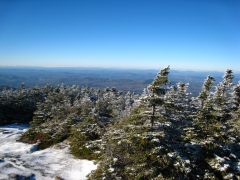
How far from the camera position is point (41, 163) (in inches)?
1515

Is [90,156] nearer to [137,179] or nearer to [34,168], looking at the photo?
[34,168]

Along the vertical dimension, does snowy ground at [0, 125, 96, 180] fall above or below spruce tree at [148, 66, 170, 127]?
below

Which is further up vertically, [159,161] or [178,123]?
[178,123]

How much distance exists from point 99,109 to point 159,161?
45.2m

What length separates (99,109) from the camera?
68250mm

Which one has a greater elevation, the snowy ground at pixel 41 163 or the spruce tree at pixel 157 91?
the spruce tree at pixel 157 91

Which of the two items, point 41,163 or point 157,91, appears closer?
point 157,91

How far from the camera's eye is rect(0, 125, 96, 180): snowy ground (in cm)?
3384

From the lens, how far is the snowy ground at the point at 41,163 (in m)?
33.8

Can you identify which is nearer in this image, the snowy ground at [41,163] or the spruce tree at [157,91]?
the spruce tree at [157,91]

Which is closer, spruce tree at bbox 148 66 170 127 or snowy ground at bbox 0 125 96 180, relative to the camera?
spruce tree at bbox 148 66 170 127

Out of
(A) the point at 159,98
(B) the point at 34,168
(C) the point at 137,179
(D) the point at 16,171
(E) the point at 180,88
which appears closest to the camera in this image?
(C) the point at 137,179

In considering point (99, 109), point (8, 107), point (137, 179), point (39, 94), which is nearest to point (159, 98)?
point (137, 179)

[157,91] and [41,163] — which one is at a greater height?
[157,91]
